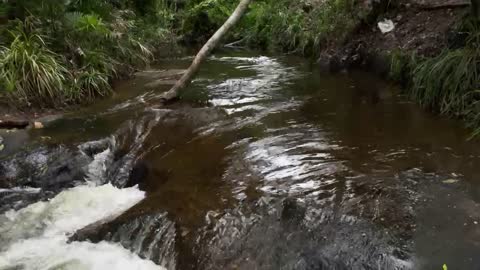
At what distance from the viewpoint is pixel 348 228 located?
3711 millimetres

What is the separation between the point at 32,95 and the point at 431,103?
584cm

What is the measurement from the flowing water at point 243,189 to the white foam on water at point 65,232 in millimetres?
16

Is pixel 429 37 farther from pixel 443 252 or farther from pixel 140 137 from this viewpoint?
pixel 443 252

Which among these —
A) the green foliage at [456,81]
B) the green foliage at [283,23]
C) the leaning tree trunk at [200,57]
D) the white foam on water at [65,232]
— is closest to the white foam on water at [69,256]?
the white foam on water at [65,232]

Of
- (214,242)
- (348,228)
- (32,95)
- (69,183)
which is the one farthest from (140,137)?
(348,228)

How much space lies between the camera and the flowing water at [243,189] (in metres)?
3.63

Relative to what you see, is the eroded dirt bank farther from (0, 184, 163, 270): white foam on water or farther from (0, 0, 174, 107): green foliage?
(0, 184, 163, 270): white foam on water

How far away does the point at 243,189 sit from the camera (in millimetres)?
4543

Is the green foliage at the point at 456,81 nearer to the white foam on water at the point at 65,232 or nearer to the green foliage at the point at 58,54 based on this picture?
the white foam on water at the point at 65,232

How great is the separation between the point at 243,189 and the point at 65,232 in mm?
1717

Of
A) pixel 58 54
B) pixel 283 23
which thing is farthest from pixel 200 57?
pixel 283 23

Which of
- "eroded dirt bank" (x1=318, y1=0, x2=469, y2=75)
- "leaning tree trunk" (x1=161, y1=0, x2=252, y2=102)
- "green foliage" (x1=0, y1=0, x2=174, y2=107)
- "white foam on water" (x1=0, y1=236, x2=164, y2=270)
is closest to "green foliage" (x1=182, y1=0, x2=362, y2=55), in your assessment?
"eroded dirt bank" (x1=318, y1=0, x2=469, y2=75)

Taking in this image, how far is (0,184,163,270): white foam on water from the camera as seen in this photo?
4.03 meters

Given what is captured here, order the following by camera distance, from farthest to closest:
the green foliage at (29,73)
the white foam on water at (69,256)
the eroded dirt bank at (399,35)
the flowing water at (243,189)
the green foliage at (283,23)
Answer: the green foliage at (283,23), the eroded dirt bank at (399,35), the green foliage at (29,73), the white foam on water at (69,256), the flowing water at (243,189)
